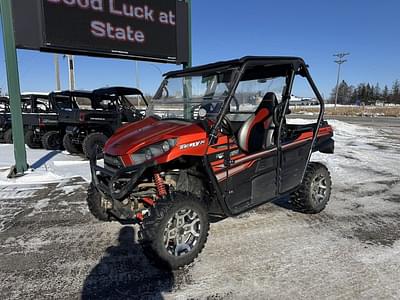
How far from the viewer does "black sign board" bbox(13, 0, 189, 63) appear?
6074mm

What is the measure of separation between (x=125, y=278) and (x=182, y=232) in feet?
1.99

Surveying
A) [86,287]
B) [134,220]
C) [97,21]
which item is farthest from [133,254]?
[97,21]

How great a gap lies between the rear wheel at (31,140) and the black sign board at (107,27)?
4.27m

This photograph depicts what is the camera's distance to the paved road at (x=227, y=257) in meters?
2.40

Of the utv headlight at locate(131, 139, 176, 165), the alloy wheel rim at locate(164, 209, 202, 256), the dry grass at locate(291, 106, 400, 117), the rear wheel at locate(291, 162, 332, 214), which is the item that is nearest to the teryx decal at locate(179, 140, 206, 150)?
the utv headlight at locate(131, 139, 176, 165)

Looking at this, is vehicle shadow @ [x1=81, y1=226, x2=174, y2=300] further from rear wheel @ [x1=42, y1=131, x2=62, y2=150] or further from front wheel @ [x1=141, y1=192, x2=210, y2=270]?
rear wheel @ [x1=42, y1=131, x2=62, y2=150]

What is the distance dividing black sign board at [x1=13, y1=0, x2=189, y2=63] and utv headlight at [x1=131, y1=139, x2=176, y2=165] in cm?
482

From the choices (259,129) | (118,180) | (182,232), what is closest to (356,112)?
(259,129)

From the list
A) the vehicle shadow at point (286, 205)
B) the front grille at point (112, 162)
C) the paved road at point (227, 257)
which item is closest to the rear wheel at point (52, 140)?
the paved road at point (227, 257)

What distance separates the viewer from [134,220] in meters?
3.05

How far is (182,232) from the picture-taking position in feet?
9.02

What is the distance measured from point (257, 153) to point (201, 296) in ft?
4.89

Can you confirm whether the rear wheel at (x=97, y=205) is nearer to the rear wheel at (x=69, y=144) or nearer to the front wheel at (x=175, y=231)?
the front wheel at (x=175, y=231)

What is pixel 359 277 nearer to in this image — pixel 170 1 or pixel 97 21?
pixel 97 21
